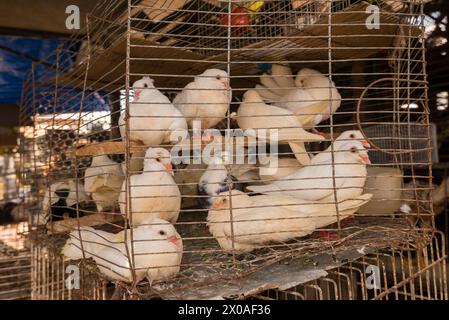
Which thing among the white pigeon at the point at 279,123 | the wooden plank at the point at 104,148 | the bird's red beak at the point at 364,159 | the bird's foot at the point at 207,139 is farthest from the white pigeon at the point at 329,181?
the wooden plank at the point at 104,148

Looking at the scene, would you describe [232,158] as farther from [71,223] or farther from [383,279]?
[383,279]

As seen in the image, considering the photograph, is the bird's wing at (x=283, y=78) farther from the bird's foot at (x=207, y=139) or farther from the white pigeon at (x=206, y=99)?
the bird's foot at (x=207, y=139)

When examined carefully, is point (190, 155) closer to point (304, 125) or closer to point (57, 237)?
point (304, 125)

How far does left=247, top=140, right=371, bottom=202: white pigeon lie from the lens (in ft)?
3.94

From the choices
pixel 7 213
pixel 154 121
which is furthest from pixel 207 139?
pixel 7 213

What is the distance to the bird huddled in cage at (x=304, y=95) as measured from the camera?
1473 millimetres

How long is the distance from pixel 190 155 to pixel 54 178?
2.91 feet

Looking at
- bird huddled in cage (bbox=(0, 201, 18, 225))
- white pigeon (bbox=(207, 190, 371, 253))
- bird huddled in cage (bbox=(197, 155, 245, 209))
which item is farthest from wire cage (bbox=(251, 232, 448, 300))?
bird huddled in cage (bbox=(0, 201, 18, 225))

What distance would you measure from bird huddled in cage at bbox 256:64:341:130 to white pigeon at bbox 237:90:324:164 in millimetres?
62

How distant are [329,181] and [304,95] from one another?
47 centimetres

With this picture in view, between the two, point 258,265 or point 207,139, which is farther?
point 207,139

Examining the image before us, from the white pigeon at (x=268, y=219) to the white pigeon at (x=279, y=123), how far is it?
0.23 m

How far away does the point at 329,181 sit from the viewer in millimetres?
1206
